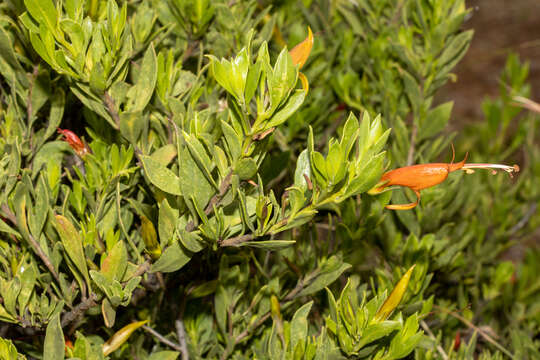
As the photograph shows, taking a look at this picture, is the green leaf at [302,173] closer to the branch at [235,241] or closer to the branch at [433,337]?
the branch at [235,241]

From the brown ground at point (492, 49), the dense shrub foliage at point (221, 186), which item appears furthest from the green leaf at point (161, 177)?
the brown ground at point (492, 49)

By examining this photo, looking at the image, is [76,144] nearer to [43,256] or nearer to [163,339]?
[43,256]

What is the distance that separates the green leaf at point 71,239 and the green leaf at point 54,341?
74mm

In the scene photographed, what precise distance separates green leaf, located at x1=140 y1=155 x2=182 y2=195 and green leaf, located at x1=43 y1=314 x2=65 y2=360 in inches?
8.0

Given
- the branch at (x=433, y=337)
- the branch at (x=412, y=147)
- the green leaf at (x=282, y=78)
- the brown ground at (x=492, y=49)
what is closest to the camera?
the green leaf at (x=282, y=78)

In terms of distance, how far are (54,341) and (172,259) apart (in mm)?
171

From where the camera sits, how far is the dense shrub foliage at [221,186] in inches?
27.3

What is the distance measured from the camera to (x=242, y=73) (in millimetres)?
659

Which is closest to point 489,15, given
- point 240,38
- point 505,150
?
point 505,150

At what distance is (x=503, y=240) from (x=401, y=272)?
59 centimetres

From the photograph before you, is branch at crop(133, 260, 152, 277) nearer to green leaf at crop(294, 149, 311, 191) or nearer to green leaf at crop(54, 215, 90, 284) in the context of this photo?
green leaf at crop(54, 215, 90, 284)

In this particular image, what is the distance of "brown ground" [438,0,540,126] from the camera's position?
411 centimetres

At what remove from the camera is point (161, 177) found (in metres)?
0.71

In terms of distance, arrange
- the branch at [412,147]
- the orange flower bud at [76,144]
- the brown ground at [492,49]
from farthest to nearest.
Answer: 1. the brown ground at [492,49]
2. the branch at [412,147]
3. the orange flower bud at [76,144]
